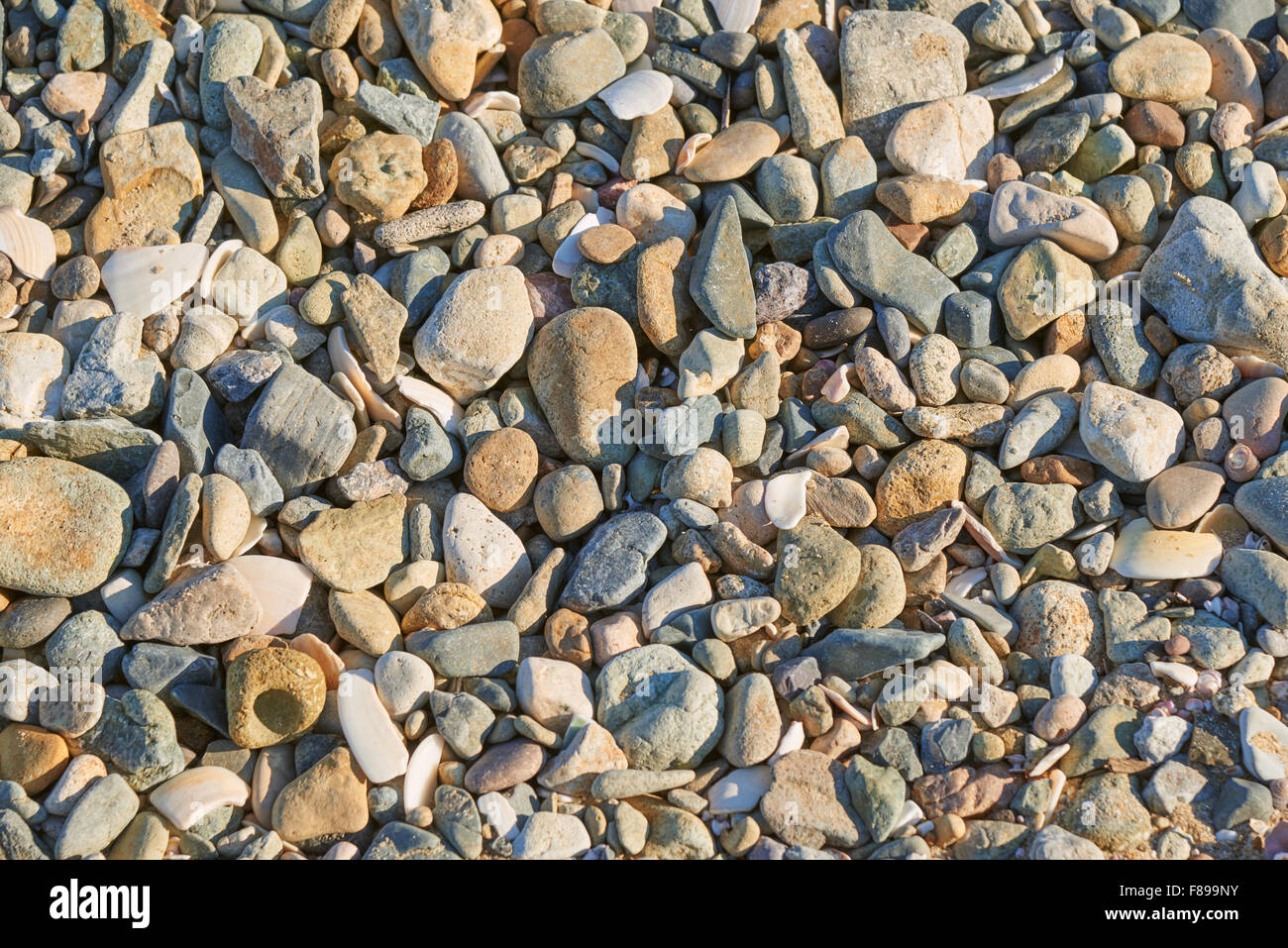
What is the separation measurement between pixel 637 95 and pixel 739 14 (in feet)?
1.81

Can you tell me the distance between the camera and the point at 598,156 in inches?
146

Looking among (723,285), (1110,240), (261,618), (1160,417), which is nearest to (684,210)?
(723,285)

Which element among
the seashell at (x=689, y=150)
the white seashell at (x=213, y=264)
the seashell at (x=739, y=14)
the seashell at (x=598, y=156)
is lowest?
the white seashell at (x=213, y=264)

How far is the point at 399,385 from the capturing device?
10.9 feet

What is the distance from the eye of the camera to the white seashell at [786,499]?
3.10m

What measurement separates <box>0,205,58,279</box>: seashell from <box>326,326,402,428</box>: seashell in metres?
1.08

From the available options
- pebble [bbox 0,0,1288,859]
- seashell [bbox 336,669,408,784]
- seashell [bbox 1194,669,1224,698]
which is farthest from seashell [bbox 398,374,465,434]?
seashell [bbox 1194,669,1224,698]

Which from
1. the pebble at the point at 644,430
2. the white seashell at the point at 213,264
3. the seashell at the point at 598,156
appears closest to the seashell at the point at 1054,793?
the pebble at the point at 644,430

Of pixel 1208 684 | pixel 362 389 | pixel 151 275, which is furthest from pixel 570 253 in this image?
pixel 1208 684

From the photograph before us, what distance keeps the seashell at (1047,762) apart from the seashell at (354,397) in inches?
85.9

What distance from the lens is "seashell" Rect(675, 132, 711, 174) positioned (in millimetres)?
3621

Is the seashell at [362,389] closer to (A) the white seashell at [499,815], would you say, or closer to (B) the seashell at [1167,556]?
(A) the white seashell at [499,815]

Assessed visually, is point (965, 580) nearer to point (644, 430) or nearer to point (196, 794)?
Answer: point (644, 430)

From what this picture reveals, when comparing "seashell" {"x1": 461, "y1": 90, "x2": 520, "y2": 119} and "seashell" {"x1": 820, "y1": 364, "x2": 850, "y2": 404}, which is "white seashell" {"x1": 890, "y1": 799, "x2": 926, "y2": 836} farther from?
"seashell" {"x1": 461, "y1": 90, "x2": 520, "y2": 119}
